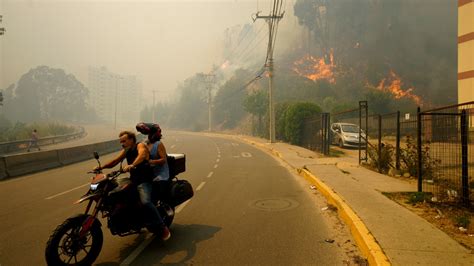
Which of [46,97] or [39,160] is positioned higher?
[46,97]

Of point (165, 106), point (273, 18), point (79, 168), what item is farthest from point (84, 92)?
point (79, 168)

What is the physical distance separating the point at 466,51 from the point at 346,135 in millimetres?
18161

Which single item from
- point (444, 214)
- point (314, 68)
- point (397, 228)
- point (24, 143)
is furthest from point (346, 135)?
point (314, 68)

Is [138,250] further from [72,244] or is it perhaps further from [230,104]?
[230,104]

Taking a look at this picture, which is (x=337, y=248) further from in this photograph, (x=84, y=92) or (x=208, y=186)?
(x=84, y=92)

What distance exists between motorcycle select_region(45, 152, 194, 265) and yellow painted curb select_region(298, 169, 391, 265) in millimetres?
3287

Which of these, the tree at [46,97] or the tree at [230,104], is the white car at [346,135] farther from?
the tree at [46,97]

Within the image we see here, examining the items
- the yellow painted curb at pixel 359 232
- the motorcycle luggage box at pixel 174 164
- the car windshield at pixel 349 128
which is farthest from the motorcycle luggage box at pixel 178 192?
the car windshield at pixel 349 128

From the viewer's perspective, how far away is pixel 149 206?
5402 millimetres

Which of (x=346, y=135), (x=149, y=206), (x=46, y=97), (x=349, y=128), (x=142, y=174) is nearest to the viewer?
(x=149, y=206)

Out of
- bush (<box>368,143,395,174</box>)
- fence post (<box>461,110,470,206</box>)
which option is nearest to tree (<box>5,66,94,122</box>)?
bush (<box>368,143,395,174</box>)

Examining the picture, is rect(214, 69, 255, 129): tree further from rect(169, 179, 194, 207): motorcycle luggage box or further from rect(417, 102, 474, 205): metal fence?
rect(169, 179, 194, 207): motorcycle luggage box

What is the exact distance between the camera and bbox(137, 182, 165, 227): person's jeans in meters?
5.41

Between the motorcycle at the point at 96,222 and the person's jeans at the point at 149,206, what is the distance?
0.08 m
